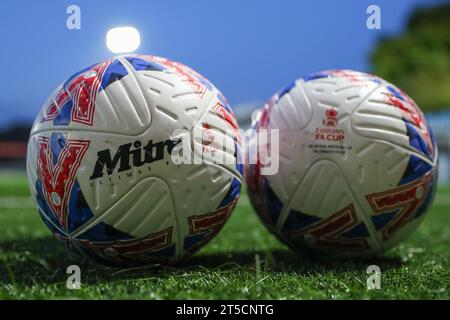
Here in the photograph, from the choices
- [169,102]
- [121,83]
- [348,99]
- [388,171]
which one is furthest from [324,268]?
[121,83]

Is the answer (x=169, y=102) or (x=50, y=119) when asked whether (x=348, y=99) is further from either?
(x=50, y=119)

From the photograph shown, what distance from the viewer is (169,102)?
274 centimetres

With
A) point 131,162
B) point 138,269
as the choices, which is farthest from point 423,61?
point 131,162

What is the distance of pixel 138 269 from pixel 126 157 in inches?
22.8

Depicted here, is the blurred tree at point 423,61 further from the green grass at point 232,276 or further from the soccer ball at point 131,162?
the soccer ball at point 131,162

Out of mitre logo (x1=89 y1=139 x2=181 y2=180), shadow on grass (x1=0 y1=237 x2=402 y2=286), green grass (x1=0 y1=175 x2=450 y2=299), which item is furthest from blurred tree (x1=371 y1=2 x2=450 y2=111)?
mitre logo (x1=89 y1=139 x2=181 y2=180)

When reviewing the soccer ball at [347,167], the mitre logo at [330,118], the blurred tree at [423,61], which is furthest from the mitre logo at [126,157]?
the blurred tree at [423,61]

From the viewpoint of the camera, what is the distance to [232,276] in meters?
2.62

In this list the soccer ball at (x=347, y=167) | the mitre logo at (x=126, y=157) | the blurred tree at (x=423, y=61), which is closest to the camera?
the mitre logo at (x=126, y=157)

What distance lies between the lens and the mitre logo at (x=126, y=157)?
2635 millimetres

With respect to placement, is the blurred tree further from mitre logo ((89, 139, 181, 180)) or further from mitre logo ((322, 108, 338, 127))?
mitre logo ((89, 139, 181, 180))

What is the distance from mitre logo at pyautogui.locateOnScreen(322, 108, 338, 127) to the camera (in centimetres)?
306

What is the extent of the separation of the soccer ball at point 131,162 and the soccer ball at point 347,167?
0.38 meters
